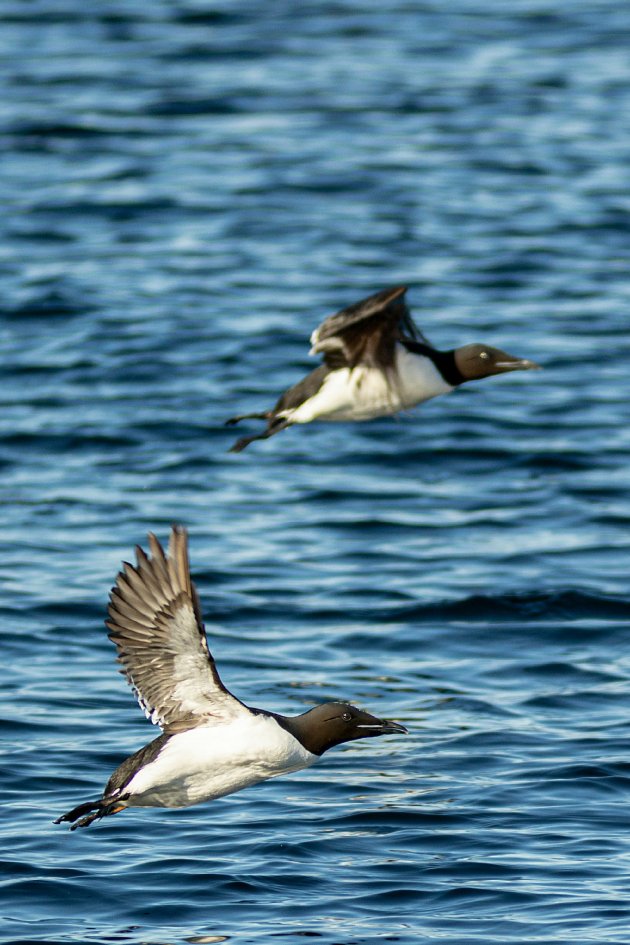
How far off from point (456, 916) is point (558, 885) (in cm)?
53

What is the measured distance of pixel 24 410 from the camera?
53.3 ft

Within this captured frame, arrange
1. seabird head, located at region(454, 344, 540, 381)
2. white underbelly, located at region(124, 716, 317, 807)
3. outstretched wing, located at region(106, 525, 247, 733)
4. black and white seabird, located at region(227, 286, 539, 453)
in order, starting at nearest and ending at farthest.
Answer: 1. outstretched wing, located at region(106, 525, 247, 733)
2. white underbelly, located at region(124, 716, 317, 807)
3. black and white seabird, located at region(227, 286, 539, 453)
4. seabird head, located at region(454, 344, 540, 381)

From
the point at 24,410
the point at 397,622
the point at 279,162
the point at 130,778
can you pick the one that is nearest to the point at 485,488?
the point at 397,622

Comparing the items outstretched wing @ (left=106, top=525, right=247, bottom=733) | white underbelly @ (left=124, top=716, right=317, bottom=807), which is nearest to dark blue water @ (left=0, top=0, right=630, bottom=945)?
white underbelly @ (left=124, top=716, right=317, bottom=807)

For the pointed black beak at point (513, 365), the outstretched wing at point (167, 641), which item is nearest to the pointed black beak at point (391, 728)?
the outstretched wing at point (167, 641)

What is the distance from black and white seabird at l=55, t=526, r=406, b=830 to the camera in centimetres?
698

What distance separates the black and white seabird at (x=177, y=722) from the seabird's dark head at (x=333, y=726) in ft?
0.19

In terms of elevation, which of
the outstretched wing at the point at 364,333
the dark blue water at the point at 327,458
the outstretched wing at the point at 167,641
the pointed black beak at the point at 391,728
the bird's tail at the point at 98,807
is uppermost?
the outstretched wing at the point at 364,333

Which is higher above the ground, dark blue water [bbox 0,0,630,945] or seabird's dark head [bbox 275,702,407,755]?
seabird's dark head [bbox 275,702,407,755]

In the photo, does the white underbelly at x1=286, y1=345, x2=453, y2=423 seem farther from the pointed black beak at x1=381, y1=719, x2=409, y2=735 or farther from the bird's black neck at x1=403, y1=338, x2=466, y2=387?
the pointed black beak at x1=381, y1=719, x2=409, y2=735

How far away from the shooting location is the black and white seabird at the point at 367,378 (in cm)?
968

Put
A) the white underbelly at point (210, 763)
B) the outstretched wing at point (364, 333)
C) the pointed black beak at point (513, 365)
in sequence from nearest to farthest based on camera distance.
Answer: the white underbelly at point (210, 763) → the outstretched wing at point (364, 333) → the pointed black beak at point (513, 365)

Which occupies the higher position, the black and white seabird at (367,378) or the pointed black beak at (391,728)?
the black and white seabird at (367,378)

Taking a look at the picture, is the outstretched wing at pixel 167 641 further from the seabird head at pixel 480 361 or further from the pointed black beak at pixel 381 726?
the seabird head at pixel 480 361
